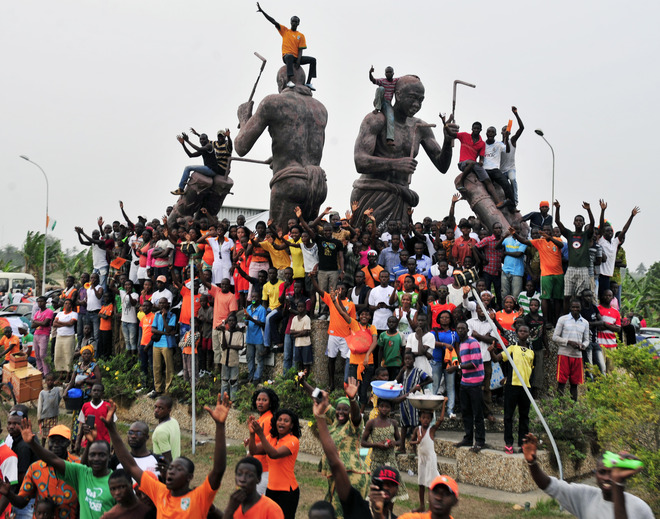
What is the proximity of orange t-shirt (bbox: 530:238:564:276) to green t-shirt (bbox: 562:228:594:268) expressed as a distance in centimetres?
22

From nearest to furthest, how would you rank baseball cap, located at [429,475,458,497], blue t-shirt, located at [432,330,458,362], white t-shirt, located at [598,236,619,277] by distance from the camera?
baseball cap, located at [429,475,458,497] → blue t-shirt, located at [432,330,458,362] → white t-shirt, located at [598,236,619,277]

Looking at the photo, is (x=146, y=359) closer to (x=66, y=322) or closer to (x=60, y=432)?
(x=66, y=322)

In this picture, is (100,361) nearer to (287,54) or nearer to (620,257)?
(287,54)

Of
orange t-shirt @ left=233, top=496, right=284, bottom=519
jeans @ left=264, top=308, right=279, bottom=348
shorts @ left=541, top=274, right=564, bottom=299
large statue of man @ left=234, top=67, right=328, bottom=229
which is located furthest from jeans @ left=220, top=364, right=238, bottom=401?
orange t-shirt @ left=233, top=496, right=284, bottom=519

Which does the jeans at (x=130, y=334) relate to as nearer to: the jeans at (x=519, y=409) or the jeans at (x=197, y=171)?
the jeans at (x=197, y=171)

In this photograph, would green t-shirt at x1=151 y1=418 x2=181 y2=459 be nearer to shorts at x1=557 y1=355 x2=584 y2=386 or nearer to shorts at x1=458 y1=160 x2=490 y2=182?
shorts at x1=557 y1=355 x2=584 y2=386

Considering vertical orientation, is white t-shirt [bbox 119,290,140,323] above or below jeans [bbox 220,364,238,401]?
above

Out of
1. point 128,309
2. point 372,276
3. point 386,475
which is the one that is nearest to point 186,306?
point 128,309

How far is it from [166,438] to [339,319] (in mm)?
4245

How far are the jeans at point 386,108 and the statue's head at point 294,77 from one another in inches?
61.7

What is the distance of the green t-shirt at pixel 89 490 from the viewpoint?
4789 millimetres

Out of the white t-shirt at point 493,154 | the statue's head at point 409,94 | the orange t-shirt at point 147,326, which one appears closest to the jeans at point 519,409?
the white t-shirt at point 493,154

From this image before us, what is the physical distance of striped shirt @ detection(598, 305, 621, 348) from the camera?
9664 mm

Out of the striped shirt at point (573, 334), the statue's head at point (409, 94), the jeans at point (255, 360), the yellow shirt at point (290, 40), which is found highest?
the yellow shirt at point (290, 40)
